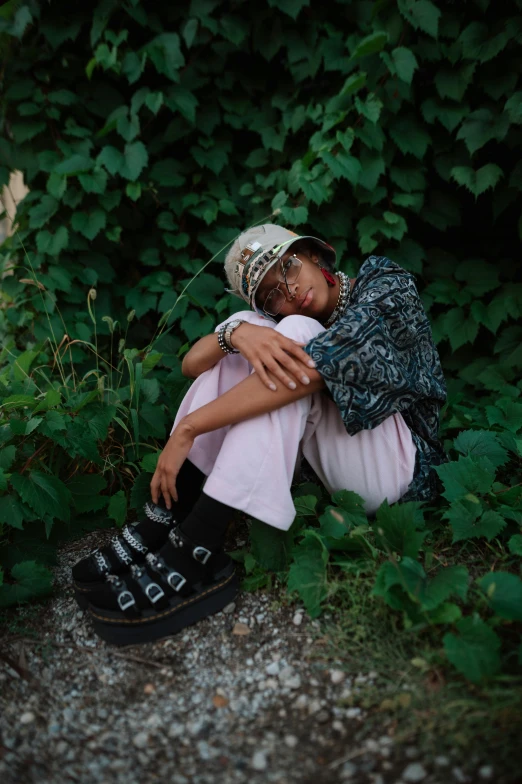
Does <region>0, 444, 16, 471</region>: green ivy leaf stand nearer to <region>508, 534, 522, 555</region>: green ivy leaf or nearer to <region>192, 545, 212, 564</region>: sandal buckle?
<region>192, 545, 212, 564</region>: sandal buckle

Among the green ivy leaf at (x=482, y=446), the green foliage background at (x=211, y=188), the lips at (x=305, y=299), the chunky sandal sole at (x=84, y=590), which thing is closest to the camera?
the chunky sandal sole at (x=84, y=590)

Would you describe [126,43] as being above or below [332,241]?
above

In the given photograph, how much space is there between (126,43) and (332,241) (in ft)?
4.66

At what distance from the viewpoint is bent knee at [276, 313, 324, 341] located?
1.72m

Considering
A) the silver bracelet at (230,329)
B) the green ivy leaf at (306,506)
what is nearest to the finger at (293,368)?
the silver bracelet at (230,329)

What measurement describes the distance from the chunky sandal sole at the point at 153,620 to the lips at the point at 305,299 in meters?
0.91

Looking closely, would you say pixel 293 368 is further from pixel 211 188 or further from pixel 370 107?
pixel 211 188

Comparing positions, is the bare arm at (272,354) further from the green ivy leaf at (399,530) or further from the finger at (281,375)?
the green ivy leaf at (399,530)

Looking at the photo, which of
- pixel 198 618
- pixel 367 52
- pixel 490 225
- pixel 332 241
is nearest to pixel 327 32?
pixel 367 52

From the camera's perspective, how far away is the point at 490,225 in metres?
2.87

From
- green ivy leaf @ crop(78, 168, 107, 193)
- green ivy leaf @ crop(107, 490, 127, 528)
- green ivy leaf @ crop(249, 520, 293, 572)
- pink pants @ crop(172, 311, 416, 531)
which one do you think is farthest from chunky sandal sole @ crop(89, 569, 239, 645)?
green ivy leaf @ crop(78, 168, 107, 193)

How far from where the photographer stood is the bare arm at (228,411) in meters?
1.61

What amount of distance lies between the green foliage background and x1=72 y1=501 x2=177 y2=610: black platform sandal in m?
0.24

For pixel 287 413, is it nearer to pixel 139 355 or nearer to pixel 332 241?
pixel 139 355
